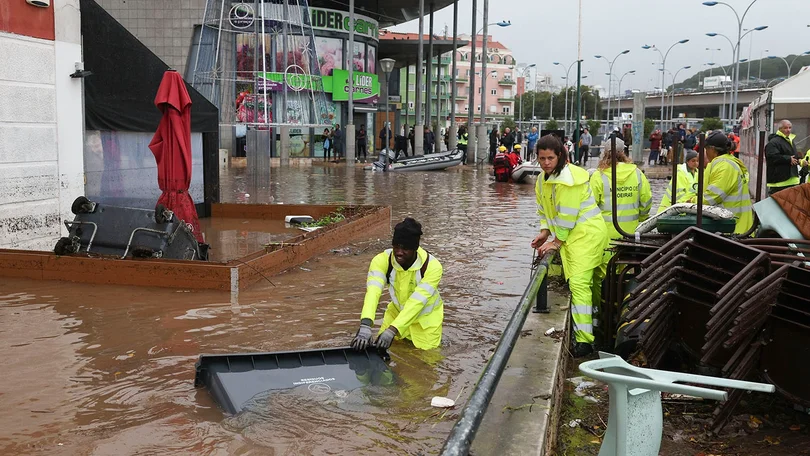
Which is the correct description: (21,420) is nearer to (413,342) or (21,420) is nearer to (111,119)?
(413,342)

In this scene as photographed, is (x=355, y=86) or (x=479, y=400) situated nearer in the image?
(x=479, y=400)

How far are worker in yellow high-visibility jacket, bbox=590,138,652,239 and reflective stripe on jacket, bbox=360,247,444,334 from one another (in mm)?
2292

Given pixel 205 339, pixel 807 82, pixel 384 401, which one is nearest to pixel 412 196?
pixel 807 82

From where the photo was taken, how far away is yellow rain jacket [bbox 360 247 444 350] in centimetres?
571

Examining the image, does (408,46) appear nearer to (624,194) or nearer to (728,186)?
(624,194)

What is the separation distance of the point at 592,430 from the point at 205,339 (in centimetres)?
335

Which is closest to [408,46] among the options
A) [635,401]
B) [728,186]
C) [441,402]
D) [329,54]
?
[329,54]

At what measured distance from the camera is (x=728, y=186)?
7480 mm

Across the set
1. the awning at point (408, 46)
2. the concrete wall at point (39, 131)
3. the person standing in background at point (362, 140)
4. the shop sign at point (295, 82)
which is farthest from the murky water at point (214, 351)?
the awning at point (408, 46)

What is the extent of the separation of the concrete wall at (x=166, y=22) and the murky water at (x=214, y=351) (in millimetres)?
30495

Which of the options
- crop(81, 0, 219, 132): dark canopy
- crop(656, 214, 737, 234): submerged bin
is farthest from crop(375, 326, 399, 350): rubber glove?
crop(81, 0, 219, 132): dark canopy

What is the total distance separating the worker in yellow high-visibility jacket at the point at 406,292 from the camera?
5.58 metres

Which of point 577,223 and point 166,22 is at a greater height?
point 166,22

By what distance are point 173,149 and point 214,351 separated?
4.45 m
